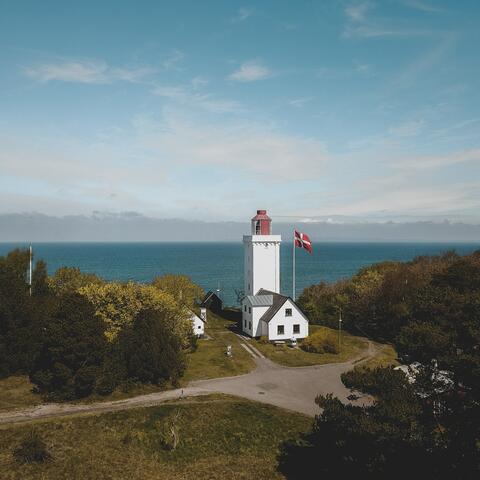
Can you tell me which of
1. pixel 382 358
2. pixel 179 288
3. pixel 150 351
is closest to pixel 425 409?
pixel 150 351

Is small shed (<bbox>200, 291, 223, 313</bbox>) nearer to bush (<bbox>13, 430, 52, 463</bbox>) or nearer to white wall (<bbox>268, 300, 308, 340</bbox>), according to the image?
white wall (<bbox>268, 300, 308, 340</bbox>)

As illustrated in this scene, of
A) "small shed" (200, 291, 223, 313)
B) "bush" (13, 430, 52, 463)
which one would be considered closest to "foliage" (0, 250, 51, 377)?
"bush" (13, 430, 52, 463)

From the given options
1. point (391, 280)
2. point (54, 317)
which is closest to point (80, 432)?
point (54, 317)

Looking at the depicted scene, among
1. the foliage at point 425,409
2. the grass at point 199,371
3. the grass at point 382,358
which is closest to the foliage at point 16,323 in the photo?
the grass at point 199,371

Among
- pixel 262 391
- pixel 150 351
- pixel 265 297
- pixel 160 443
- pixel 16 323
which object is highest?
pixel 265 297

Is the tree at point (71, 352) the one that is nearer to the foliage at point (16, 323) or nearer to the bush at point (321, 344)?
the foliage at point (16, 323)

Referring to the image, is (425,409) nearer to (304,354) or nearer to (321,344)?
(304,354)
